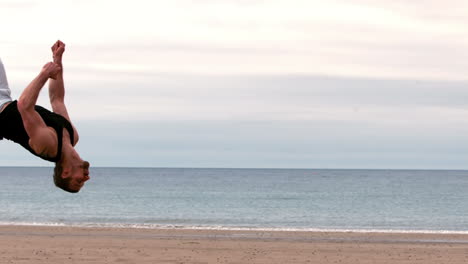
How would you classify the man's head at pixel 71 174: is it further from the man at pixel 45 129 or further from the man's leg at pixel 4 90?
the man's leg at pixel 4 90

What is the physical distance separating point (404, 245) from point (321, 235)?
5.31 meters

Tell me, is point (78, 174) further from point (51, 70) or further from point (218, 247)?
point (218, 247)

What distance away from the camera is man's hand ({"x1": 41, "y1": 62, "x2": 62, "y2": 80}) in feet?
21.8

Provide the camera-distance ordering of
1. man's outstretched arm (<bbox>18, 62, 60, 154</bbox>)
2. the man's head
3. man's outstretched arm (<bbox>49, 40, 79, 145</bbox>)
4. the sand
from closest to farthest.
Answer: man's outstretched arm (<bbox>18, 62, 60, 154</bbox>), the man's head, man's outstretched arm (<bbox>49, 40, 79, 145</bbox>), the sand

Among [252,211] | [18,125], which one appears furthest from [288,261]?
[252,211]

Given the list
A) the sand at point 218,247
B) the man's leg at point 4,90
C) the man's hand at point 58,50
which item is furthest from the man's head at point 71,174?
the sand at point 218,247

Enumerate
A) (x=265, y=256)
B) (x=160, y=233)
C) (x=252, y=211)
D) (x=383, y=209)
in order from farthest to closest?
(x=383, y=209) < (x=252, y=211) < (x=160, y=233) < (x=265, y=256)

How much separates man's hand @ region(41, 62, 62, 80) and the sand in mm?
15764

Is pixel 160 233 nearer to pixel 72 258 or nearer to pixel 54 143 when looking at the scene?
pixel 72 258

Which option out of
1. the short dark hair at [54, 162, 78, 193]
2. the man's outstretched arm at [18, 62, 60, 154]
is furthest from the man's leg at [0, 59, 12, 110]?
the short dark hair at [54, 162, 78, 193]

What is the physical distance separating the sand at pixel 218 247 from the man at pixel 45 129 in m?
15.4

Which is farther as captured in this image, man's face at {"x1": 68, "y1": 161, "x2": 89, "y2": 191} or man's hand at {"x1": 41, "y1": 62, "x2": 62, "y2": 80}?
man's face at {"x1": 68, "y1": 161, "x2": 89, "y2": 191}

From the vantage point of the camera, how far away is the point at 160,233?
3347 cm

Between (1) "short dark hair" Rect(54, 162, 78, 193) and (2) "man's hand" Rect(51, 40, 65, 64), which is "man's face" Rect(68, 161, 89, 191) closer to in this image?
(1) "short dark hair" Rect(54, 162, 78, 193)
